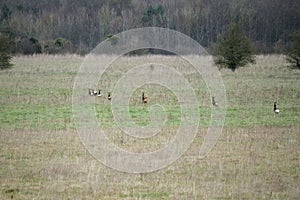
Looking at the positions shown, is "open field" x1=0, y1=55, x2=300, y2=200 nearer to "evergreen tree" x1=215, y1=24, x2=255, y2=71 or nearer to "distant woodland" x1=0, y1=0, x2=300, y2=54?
"evergreen tree" x1=215, y1=24, x2=255, y2=71

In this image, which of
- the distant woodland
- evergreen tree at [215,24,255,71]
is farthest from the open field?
the distant woodland

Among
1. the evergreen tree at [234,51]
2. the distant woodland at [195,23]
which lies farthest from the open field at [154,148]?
the distant woodland at [195,23]

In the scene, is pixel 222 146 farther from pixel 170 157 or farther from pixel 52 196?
pixel 52 196

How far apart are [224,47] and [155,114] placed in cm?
1470

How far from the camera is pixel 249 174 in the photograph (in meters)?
10.7

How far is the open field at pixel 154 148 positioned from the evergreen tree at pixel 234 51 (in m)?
6.91

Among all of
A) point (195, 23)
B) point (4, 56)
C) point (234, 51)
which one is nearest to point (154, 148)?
point (234, 51)

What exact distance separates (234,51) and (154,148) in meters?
19.3

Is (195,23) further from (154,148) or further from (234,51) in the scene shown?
(154,148)

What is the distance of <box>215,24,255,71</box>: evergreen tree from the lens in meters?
31.5

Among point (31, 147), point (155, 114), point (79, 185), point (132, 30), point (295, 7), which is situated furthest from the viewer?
point (295, 7)

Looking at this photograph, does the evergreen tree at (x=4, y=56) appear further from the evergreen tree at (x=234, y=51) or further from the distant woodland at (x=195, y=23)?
the distant woodland at (x=195, y=23)

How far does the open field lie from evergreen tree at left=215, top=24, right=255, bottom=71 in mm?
6914

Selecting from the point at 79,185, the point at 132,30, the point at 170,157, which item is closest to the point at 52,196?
the point at 79,185
